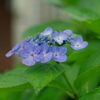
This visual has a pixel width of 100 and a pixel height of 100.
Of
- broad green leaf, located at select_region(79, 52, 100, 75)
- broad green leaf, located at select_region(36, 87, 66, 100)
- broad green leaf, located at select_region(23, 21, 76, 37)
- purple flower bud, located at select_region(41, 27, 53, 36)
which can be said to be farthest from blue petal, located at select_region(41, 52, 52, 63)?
broad green leaf, located at select_region(23, 21, 76, 37)

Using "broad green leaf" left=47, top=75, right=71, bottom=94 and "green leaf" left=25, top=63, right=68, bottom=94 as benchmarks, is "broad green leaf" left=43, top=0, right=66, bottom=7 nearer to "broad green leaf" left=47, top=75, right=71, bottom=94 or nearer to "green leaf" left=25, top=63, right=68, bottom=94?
"broad green leaf" left=47, top=75, right=71, bottom=94

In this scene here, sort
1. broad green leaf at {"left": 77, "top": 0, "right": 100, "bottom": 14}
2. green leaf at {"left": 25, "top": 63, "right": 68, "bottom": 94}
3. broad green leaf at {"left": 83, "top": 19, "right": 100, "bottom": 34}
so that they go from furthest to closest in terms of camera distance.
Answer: broad green leaf at {"left": 77, "top": 0, "right": 100, "bottom": 14} → broad green leaf at {"left": 83, "top": 19, "right": 100, "bottom": 34} → green leaf at {"left": 25, "top": 63, "right": 68, "bottom": 94}

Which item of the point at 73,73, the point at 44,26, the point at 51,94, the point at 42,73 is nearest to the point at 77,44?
the point at 42,73

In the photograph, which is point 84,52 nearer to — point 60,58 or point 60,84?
point 60,84

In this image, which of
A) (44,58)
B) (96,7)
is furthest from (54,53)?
(96,7)

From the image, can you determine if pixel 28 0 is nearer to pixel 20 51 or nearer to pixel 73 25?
pixel 73 25
